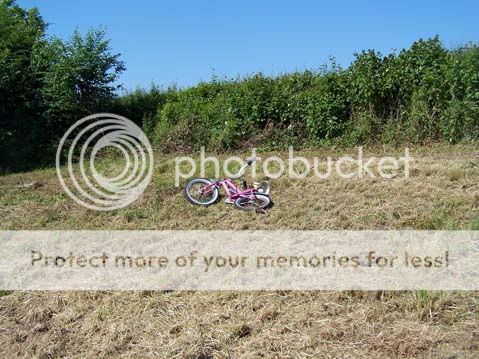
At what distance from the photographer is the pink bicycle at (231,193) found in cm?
583

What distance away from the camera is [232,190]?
602 centimetres

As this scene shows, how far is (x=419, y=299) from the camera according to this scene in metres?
3.60

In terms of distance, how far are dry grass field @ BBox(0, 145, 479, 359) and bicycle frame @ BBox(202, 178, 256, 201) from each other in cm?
21

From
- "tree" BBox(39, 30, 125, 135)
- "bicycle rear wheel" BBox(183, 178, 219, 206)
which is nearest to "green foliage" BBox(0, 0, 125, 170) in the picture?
"tree" BBox(39, 30, 125, 135)

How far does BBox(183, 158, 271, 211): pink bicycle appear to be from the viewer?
5828mm

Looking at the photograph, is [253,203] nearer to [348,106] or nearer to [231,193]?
[231,193]

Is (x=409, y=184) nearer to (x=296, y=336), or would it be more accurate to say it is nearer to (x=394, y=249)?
(x=394, y=249)

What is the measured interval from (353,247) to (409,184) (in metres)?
1.71

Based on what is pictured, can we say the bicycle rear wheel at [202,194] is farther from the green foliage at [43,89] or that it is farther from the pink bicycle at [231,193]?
the green foliage at [43,89]
